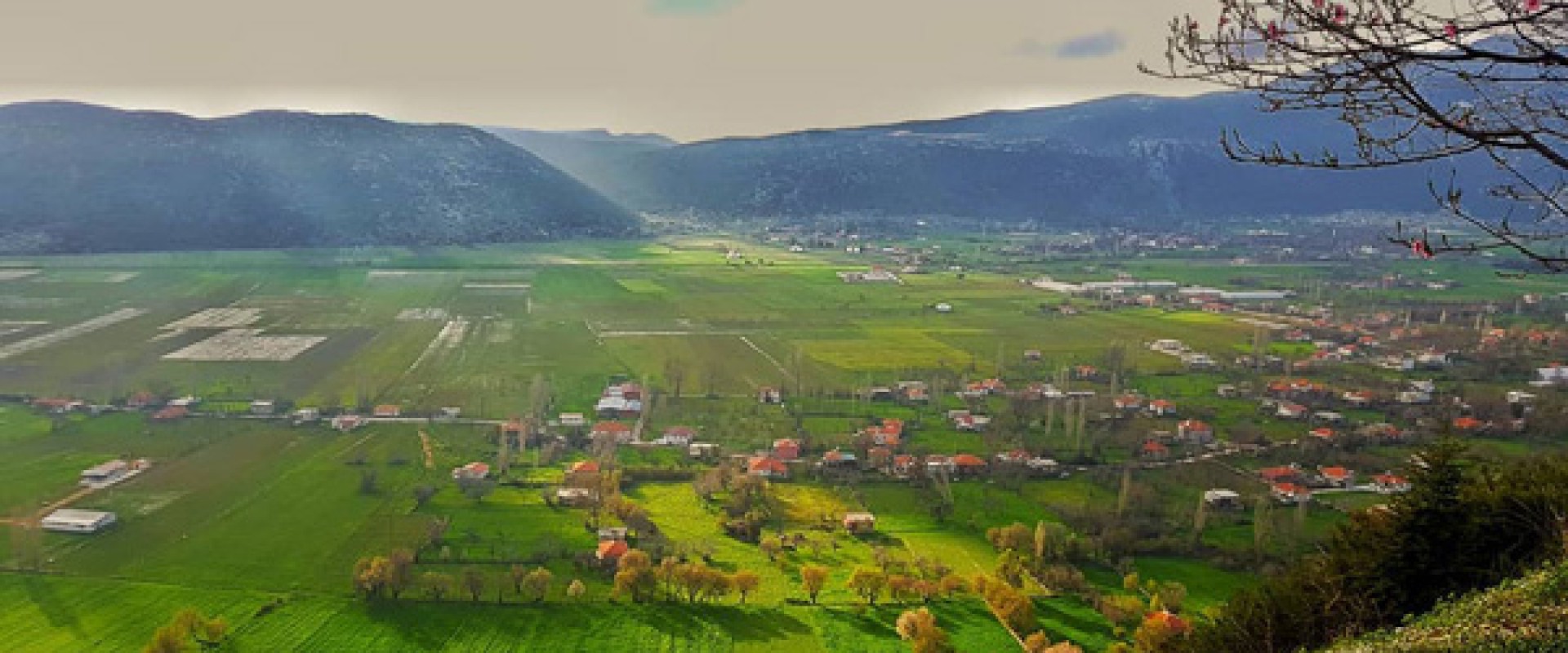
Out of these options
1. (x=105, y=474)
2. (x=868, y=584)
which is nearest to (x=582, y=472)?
(x=868, y=584)

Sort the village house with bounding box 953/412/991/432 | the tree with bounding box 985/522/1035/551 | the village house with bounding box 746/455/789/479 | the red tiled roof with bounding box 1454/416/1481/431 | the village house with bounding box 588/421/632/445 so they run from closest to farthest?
the tree with bounding box 985/522/1035/551 < the village house with bounding box 746/455/789/479 < the village house with bounding box 588/421/632/445 < the red tiled roof with bounding box 1454/416/1481/431 < the village house with bounding box 953/412/991/432

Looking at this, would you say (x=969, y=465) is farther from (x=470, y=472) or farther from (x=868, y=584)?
(x=470, y=472)

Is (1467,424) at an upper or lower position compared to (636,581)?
lower

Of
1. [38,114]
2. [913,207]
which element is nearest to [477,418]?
[38,114]

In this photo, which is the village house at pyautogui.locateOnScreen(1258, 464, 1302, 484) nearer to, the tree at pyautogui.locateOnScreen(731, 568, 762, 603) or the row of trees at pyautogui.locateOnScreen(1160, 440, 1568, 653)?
the tree at pyautogui.locateOnScreen(731, 568, 762, 603)

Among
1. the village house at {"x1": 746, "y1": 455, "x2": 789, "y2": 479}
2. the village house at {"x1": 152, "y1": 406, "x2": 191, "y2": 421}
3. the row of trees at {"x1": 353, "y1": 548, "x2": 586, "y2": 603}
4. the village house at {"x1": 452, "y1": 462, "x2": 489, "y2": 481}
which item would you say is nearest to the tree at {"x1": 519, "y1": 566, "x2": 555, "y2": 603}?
the row of trees at {"x1": 353, "y1": 548, "x2": 586, "y2": 603}
